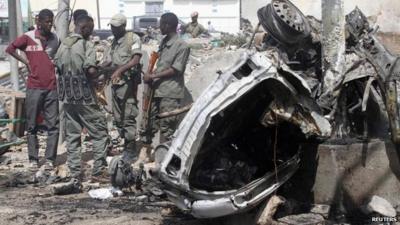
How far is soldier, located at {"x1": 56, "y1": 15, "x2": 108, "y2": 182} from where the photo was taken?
7.60 metres

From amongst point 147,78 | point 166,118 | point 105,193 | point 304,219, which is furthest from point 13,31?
point 304,219

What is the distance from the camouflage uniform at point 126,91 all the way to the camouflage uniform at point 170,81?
32cm

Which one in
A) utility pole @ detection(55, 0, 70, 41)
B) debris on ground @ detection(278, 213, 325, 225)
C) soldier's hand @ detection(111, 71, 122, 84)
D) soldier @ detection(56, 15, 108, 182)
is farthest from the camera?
utility pole @ detection(55, 0, 70, 41)

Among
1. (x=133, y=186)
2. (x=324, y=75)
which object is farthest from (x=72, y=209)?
(x=324, y=75)

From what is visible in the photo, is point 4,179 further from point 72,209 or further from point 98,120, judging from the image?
point 72,209

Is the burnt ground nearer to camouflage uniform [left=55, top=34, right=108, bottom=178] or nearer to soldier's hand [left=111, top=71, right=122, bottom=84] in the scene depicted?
camouflage uniform [left=55, top=34, right=108, bottom=178]

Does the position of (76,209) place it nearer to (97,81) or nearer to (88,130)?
(88,130)

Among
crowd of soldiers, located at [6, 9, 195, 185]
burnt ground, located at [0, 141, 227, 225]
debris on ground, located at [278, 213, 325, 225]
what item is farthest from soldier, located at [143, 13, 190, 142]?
debris on ground, located at [278, 213, 325, 225]

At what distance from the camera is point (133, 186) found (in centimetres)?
687

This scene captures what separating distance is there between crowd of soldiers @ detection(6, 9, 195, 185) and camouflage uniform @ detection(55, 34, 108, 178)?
0.01 meters

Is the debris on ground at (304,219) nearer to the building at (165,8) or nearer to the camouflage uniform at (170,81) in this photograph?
the camouflage uniform at (170,81)

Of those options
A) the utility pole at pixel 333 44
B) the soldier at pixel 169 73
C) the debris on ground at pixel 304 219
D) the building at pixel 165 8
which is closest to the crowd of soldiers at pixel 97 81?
the soldier at pixel 169 73

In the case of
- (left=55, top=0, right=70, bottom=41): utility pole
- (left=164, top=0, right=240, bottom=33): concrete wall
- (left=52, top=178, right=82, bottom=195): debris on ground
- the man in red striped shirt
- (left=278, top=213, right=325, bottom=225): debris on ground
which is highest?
(left=55, top=0, right=70, bottom=41): utility pole

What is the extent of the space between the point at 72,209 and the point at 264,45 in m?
2.47
